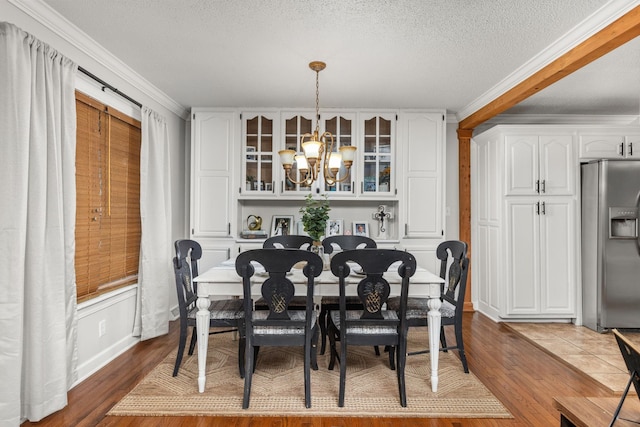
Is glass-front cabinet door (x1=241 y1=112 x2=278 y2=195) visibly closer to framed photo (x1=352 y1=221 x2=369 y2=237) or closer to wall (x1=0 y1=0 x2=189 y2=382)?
wall (x1=0 y1=0 x2=189 y2=382)

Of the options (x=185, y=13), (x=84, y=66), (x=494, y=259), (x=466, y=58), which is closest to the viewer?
(x=185, y=13)

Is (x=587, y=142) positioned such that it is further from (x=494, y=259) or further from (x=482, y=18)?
(x=482, y=18)

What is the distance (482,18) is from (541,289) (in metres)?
2.97

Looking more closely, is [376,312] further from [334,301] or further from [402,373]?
[334,301]

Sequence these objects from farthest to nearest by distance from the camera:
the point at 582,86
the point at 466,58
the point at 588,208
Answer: the point at 588,208, the point at 582,86, the point at 466,58

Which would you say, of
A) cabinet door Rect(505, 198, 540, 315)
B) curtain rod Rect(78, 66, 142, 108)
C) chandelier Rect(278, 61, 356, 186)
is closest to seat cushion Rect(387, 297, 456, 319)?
chandelier Rect(278, 61, 356, 186)

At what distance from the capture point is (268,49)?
9.33 ft

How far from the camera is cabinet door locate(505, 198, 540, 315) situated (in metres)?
4.06

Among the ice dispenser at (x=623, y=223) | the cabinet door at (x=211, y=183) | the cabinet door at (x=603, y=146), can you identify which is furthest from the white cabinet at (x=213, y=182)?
the ice dispenser at (x=623, y=223)

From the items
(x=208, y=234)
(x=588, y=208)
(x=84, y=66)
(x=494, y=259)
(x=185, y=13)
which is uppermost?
(x=185, y=13)

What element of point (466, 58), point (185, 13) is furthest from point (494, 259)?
point (185, 13)

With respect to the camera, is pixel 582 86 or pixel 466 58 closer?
pixel 466 58

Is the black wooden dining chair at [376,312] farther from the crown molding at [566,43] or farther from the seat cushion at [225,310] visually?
the crown molding at [566,43]

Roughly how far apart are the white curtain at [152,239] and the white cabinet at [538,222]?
3.51 meters
